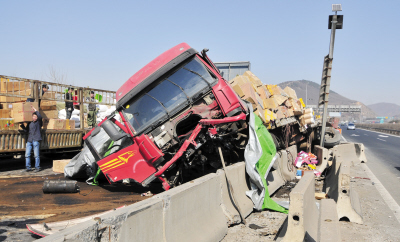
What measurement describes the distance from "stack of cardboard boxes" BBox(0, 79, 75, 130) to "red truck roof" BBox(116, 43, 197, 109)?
4.80 metres

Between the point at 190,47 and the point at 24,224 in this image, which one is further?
the point at 190,47

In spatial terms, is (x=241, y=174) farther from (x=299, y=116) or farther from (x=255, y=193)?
(x=299, y=116)

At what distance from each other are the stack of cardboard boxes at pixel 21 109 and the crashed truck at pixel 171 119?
177 inches

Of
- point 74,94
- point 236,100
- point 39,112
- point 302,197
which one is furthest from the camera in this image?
point 74,94

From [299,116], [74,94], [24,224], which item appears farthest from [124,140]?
[299,116]

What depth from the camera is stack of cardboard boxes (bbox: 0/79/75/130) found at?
10.5m

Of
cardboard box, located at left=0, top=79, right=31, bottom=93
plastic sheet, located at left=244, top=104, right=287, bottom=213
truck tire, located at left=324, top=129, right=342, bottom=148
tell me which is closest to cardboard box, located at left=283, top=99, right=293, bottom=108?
truck tire, located at left=324, top=129, right=342, bottom=148

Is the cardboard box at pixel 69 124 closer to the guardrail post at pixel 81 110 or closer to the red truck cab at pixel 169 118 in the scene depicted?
the guardrail post at pixel 81 110

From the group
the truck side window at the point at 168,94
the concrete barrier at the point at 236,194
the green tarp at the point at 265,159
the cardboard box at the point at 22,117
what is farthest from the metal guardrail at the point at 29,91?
the concrete barrier at the point at 236,194

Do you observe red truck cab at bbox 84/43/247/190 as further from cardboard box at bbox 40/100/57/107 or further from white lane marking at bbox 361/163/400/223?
cardboard box at bbox 40/100/57/107

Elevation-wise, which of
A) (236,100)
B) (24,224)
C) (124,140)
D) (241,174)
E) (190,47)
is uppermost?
(190,47)

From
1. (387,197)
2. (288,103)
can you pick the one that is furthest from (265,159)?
(288,103)

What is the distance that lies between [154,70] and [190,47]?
102 cm

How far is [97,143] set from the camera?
8.42 meters
